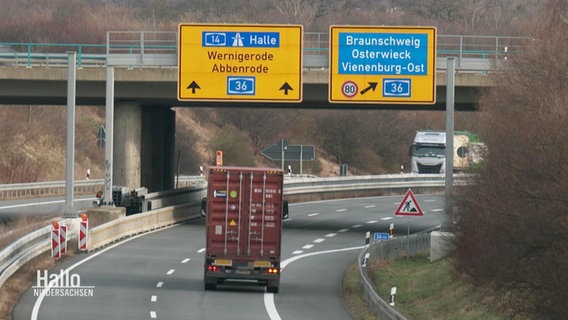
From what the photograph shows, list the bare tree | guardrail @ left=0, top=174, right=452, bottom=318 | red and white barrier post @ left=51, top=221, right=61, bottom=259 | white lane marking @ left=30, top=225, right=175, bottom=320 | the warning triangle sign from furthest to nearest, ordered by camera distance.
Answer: the warning triangle sign
red and white barrier post @ left=51, top=221, right=61, bottom=259
guardrail @ left=0, top=174, right=452, bottom=318
white lane marking @ left=30, top=225, right=175, bottom=320
the bare tree

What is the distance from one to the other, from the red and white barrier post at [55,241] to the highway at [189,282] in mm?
496

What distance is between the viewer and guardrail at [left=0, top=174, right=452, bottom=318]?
3311cm

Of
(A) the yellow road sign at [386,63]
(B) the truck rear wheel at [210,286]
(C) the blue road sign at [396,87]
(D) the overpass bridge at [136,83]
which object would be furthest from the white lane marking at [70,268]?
(C) the blue road sign at [396,87]

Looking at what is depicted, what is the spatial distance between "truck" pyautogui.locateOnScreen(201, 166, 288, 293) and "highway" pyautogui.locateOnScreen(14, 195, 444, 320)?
61 cm

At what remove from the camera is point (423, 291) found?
34.3 metres

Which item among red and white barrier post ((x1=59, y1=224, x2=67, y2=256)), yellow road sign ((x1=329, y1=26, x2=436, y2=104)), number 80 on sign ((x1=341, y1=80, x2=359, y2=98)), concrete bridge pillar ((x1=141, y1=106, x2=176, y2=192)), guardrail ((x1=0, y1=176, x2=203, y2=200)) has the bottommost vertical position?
red and white barrier post ((x1=59, y1=224, x2=67, y2=256))

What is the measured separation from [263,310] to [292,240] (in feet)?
62.3

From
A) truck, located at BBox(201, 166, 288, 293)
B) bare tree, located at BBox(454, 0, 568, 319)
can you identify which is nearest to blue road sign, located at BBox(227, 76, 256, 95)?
truck, located at BBox(201, 166, 288, 293)

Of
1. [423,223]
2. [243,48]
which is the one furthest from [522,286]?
[423,223]

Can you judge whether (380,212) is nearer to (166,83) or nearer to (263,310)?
(166,83)

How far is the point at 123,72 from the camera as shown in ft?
159

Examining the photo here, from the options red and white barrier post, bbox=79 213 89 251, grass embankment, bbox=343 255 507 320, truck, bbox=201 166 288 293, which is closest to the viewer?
grass embankment, bbox=343 255 507 320

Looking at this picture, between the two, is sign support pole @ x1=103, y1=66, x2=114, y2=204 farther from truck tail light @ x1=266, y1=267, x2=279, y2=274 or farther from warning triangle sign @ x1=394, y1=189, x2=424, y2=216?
truck tail light @ x1=266, y1=267, x2=279, y2=274

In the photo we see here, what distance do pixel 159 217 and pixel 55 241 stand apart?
44.8ft
